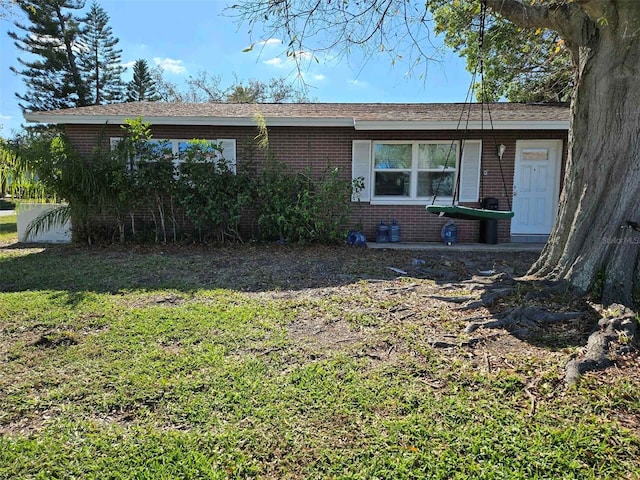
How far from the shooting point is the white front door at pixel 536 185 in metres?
9.77

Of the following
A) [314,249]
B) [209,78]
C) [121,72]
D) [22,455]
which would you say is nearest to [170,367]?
[22,455]

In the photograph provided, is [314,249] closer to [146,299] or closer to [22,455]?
[146,299]

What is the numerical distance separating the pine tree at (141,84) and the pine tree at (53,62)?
4047 millimetres

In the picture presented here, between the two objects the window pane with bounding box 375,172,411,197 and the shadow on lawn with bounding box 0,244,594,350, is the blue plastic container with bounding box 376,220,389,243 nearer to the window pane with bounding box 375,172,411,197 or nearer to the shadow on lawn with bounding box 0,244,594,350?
the window pane with bounding box 375,172,411,197

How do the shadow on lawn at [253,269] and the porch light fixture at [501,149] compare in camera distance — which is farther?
the porch light fixture at [501,149]

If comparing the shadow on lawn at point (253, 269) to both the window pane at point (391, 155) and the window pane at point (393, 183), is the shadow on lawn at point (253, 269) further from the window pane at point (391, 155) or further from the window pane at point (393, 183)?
the window pane at point (391, 155)

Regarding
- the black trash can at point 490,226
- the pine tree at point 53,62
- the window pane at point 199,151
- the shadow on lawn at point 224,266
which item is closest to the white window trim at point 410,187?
the black trash can at point 490,226

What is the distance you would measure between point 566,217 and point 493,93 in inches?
540

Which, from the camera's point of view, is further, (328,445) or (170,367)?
(170,367)

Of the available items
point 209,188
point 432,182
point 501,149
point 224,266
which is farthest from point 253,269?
point 501,149

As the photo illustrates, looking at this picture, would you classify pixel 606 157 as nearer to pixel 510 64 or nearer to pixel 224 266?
pixel 224 266

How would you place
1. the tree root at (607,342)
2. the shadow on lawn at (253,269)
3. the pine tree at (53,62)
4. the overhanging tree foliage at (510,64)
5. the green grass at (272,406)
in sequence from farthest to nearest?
the pine tree at (53,62), the overhanging tree foliage at (510,64), the shadow on lawn at (253,269), the tree root at (607,342), the green grass at (272,406)

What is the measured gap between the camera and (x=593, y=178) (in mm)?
4531

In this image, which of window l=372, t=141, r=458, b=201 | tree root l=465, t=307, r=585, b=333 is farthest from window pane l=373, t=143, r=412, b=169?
tree root l=465, t=307, r=585, b=333
